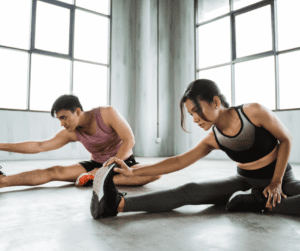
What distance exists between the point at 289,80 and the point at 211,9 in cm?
224

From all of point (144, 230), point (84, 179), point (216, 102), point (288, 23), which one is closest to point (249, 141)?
point (216, 102)

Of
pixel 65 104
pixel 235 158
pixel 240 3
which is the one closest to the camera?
pixel 235 158

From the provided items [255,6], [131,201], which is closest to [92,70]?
[255,6]

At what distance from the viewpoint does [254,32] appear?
15.8 feet

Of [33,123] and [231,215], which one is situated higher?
[33,123]

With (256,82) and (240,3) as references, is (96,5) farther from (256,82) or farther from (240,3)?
(256,82)

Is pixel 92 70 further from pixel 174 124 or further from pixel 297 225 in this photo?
pixel 297 225

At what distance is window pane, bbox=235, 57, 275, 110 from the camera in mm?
4531

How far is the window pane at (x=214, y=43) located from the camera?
17.1 ft

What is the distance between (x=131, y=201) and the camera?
118 centimetres

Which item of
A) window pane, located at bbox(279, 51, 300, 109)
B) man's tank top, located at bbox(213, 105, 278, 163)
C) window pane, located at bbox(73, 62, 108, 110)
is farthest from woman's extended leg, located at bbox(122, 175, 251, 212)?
window pane, located at bbox(73, 62, 108, 110)

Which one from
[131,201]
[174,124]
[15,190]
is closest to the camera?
[131,201]

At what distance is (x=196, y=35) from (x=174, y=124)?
1999 millimetres

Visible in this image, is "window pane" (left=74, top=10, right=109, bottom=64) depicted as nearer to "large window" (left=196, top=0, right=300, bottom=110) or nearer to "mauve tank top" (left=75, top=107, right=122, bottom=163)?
"large window" (left=196, top=0, right=300, bottom=110)
